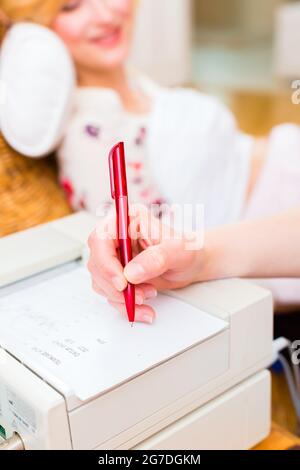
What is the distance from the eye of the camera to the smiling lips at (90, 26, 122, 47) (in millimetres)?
1019

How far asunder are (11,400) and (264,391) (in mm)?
278

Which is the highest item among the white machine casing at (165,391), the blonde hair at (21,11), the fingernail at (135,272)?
the blonde hair at (21,11)

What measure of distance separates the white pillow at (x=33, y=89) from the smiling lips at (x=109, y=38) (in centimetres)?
12

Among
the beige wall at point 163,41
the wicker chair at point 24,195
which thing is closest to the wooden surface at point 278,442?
the wicker chair at point 24,195

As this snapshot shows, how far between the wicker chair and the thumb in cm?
29

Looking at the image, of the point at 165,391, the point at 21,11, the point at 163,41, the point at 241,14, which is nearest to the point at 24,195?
the point at 21,11

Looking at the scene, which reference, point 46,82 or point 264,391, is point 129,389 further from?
point 46,82

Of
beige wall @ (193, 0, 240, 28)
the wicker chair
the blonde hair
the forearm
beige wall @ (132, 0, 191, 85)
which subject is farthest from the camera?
beige wall @ (193, 0, 240, 28)

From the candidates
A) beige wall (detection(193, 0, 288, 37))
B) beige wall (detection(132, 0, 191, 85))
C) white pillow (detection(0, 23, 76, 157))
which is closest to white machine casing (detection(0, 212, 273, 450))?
white pillow (detection(0, 23, 76, 157))

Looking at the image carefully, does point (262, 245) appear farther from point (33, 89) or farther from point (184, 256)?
point (33, 89)

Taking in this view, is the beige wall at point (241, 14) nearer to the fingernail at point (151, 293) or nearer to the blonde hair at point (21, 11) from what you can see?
the blonde hair at point (21, 11)

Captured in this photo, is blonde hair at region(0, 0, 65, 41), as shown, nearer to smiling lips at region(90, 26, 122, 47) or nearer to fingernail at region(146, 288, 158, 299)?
smiling lips at region(90, 26, 122, 47)

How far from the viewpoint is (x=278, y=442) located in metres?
0.69

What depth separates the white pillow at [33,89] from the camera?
2.82ft
